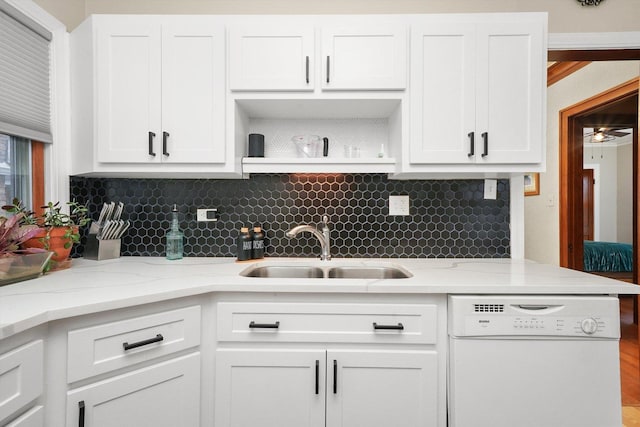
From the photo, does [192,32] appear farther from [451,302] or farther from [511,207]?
[511,207]

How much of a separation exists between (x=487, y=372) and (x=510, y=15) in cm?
169

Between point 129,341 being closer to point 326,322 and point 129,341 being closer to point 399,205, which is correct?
point 326,322

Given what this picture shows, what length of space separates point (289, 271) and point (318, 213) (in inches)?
15.5

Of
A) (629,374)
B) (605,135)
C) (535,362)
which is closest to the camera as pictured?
(535,362)

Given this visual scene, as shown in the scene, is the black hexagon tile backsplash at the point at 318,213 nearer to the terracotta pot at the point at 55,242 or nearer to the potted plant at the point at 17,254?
the terracotta pot at the point at 55,242

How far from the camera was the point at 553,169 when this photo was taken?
3.78m

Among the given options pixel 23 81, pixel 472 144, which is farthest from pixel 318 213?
pixel 23 81

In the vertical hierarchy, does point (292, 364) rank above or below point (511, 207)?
below

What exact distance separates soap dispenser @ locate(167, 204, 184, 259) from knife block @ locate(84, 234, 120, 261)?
1.00 feet

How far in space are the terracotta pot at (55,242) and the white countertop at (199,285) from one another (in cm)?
9

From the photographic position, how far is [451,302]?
1.32 meters

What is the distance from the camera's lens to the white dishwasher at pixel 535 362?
1284 mm

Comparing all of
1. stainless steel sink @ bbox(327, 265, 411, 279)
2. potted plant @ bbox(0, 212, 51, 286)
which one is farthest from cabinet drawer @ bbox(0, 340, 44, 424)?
stainless steel sink @ bbox(327, 265, 411, 279)

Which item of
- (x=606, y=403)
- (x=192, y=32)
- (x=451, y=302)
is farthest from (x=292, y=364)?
(x=192, y=32)
